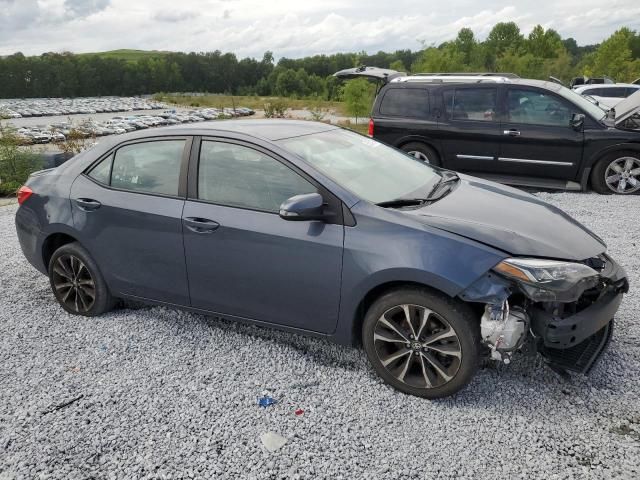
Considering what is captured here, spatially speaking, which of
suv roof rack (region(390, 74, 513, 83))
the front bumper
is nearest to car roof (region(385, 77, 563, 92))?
suv roof rack (region(390, 74, 513, 83))

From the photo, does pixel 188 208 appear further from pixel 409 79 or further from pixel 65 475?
pixel 409 79

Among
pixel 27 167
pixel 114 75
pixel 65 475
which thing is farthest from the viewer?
pixel 114 75

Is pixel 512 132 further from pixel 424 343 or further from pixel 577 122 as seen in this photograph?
pixel 424 343

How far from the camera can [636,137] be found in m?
7.82

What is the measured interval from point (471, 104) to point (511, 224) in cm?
606

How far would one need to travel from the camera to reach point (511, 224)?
→ 3111 millimetres

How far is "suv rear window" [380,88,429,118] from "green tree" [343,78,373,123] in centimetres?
3007

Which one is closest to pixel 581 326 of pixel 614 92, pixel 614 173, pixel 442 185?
pixel 442 185

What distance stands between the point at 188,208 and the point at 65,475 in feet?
5.69

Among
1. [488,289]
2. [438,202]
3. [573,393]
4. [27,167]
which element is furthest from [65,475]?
[27,167]

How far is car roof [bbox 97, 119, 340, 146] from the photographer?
11.9 feet

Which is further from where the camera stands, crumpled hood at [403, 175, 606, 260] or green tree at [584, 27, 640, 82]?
green tree at [584, 27, 640, 82]

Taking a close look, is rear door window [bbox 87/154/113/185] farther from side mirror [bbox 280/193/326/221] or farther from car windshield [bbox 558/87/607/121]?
car windshield [bbox 558/87/607/121]

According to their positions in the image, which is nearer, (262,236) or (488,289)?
(488,289)
